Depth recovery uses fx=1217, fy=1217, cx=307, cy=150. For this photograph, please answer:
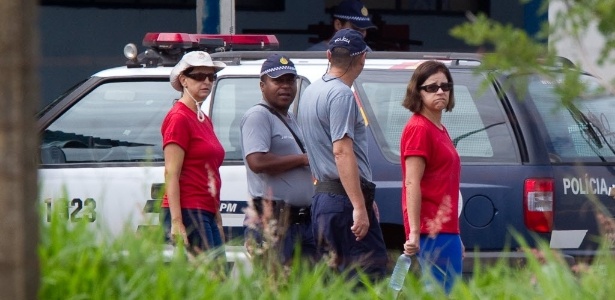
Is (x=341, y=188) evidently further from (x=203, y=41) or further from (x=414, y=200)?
(x=203, y=41)

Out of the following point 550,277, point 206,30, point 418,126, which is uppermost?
point 206,30

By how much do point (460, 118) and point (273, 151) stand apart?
1259mm

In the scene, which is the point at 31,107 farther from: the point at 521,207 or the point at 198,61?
the point at 521,207

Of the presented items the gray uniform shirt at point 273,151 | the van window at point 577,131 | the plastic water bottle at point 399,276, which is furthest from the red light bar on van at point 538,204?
the plastic water bottle at point 399,276

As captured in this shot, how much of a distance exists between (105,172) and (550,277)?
341 cm

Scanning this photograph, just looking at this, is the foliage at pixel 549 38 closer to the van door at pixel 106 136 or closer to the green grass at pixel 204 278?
the green grass at pixel 204 278

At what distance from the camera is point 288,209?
19.5 ft

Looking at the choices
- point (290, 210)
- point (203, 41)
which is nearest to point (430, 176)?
point (290, 210)

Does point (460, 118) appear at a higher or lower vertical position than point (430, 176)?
higher

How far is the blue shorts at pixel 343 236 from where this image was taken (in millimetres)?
5879

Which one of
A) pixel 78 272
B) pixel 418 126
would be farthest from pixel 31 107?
pixel 418 126

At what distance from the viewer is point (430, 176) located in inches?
224

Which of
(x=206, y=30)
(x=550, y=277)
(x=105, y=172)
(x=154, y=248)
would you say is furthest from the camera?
(x=206, y=30)

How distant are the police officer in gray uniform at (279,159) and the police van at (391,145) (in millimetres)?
591
